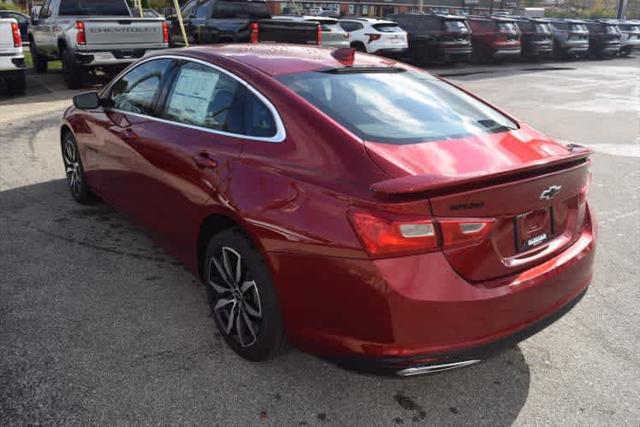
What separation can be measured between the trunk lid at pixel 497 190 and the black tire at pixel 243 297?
2.67 ft

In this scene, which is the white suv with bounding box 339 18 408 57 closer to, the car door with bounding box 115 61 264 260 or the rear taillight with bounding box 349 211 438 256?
the car door with bounding box 115 61 264 260

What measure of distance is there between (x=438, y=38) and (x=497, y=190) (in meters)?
18.8

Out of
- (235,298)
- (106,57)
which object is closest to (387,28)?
(106,57)

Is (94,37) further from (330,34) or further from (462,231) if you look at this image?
(462,231)

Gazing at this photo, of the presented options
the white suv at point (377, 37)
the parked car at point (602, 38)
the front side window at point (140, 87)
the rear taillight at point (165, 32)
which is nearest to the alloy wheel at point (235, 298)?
the front side window at point (140, 87)

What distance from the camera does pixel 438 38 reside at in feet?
65.5

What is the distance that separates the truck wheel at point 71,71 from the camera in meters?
11.8

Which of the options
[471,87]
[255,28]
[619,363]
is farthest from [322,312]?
[471,87]

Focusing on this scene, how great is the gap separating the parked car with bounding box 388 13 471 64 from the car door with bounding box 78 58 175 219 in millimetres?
16979

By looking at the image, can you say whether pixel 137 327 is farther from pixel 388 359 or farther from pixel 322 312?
pixel 388 359

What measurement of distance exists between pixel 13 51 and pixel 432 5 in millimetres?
51377

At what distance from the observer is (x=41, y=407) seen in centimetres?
265

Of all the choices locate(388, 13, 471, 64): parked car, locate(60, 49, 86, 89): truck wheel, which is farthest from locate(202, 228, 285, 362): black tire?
locate(388, 13, 471, 64): parked car

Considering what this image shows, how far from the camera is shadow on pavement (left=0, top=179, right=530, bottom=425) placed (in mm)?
2684
